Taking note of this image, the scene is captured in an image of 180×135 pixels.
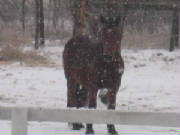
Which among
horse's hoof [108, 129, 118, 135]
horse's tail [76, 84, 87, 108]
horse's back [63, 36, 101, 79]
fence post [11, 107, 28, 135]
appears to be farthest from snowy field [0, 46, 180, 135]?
fence post [11, 107, 28, 135]

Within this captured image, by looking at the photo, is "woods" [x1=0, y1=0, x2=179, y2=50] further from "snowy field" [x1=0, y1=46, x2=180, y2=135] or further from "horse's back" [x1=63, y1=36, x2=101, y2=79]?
"horse's back" [x1=63, y1=36, x2=101, y2=79]

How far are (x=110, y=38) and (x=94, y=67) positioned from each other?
616 mm

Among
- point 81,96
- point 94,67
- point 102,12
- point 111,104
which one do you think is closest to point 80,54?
point 94,67

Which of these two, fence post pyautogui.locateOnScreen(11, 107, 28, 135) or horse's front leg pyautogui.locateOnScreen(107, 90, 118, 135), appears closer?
fence post pyautogui.locateOnScreen(11, 107, 28, 135)

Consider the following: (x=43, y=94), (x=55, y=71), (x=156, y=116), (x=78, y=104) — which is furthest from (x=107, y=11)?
(x=156, y=116)

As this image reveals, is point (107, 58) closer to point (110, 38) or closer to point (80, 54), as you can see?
point (110, 38)

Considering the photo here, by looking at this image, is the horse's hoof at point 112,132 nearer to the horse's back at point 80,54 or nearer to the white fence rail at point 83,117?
the horse's back at point 80,54

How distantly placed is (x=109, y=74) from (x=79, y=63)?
0.76 m

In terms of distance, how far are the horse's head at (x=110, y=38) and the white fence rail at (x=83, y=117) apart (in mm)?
1264

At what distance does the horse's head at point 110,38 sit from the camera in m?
4.64

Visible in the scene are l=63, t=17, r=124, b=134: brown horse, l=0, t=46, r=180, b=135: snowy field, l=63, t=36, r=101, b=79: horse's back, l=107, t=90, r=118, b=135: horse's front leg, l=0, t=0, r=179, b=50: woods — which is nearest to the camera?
l=63, t=17, r=124, b=134: brown horse

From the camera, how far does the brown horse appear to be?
479cm

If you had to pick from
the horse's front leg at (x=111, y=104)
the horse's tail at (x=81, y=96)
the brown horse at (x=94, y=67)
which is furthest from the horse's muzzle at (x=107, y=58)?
the horse's tail at (x=81, y=96)

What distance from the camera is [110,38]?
15.5ft
